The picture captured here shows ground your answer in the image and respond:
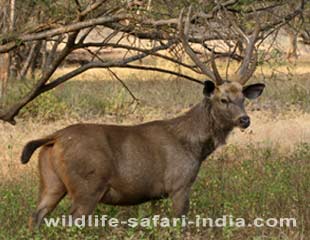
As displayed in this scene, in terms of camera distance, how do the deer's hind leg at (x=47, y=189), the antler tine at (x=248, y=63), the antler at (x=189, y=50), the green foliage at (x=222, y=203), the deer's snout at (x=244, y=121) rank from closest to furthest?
1. the green foliage at (x=222, y=203)
2. the deer's hind leg at (x=47, y=189)
3. the antler at (x=189, y=50)
4. the deer's snout at (x=244, y=121)
5. the antler tine at (x=248, y=63)

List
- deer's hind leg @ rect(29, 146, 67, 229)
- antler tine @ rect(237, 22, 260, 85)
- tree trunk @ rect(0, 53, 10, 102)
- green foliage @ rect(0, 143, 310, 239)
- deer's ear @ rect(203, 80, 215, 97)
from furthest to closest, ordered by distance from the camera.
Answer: tree trunk @ rect(0, 53, 10, 102) → antler tine @ rect(237, 22, 260, 85) → deer's ear @ rect(203, 80, 215, 97) → deer's hind leg @ rect(29, 146, 67, 229) → green foliage @ rect(0, 143, 310, 239)

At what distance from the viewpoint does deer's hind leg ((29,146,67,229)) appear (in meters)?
8.09

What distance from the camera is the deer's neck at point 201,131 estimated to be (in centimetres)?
870

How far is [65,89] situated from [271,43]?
46.0ft

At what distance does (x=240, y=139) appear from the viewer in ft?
47.8

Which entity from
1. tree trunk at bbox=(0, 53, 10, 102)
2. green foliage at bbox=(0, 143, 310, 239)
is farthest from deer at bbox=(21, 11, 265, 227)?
tree trunk at bbox=(0, 53, 10, 102)

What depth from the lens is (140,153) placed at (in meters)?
8.35

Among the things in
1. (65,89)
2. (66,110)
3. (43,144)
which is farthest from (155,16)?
(65,89)

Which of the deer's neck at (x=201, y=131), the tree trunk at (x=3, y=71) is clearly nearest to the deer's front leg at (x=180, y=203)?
the deer's neck at (x=201, y=131)

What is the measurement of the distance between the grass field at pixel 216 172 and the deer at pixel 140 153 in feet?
1.08

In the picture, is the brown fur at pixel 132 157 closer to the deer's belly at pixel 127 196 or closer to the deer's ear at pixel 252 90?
the deer's belly at pixel 127 196

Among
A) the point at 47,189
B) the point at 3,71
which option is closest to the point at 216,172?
the point at 47,189

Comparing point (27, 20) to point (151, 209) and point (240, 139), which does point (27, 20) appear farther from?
point (240, 139)

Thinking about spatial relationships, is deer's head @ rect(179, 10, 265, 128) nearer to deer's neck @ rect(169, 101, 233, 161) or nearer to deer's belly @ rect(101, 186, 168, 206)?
deer's neck @ rect(169, 101, 233, 161)
